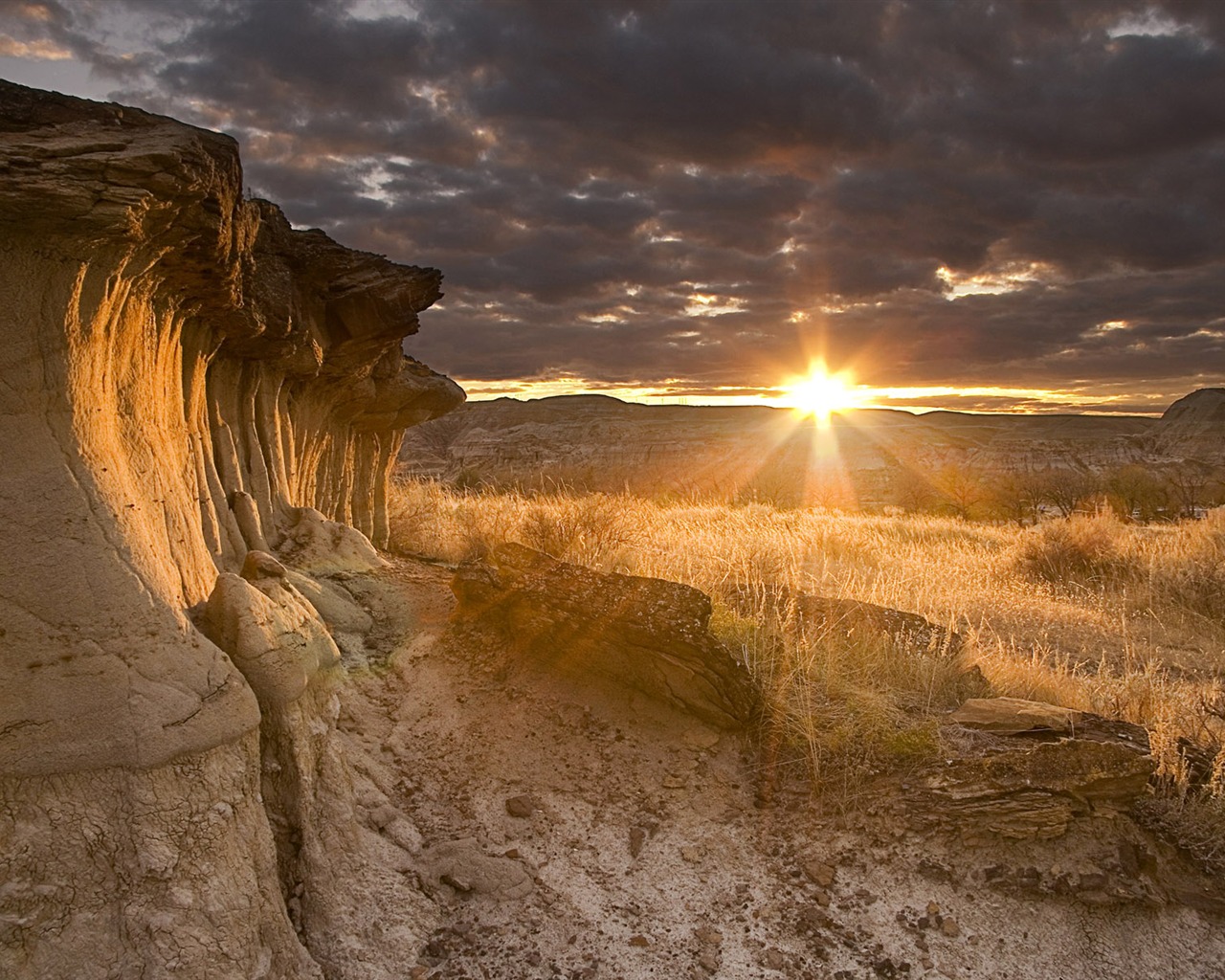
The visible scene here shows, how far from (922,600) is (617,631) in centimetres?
591

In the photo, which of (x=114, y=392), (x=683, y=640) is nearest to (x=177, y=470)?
(x=114, y=392)

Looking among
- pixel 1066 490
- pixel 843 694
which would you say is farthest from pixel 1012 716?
pixel 1066 490

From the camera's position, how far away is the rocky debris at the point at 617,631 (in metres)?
5.33

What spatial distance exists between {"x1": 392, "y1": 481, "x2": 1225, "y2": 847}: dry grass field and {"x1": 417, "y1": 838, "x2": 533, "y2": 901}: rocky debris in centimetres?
193

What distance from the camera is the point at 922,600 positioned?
9.97 meters

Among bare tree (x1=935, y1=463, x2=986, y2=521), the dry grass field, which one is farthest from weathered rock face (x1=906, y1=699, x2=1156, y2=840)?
bare tree (x1=935, y1=463, x2=986, y2=521)

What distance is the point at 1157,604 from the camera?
1140cm

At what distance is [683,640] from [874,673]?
1647mm

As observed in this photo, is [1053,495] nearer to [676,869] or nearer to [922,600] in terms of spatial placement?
[922,600]

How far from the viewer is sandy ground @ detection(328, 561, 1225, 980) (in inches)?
149

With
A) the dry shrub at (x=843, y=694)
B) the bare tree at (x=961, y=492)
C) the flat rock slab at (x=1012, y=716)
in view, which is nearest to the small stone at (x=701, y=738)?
the dry shrub at (x=843, y=694)

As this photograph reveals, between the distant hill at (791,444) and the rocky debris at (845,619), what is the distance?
87.3 ft

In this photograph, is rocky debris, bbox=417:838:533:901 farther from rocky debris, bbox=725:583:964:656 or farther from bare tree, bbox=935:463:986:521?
bare tree, bbox=935:463:986:521

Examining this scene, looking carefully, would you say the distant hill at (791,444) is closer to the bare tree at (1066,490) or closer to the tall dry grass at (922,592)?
the bare tree at (1066,490)
